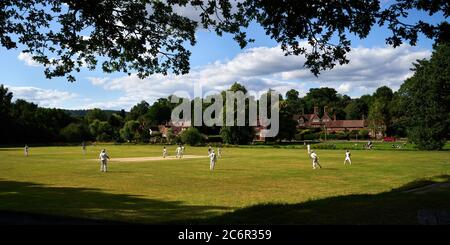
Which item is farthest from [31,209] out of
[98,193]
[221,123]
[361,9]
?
[221,123]

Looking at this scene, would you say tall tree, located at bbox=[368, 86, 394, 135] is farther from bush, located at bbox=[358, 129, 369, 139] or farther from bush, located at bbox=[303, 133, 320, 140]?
bush, located at bbox=[303, 133, 320, 140]

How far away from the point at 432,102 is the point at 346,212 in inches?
2418

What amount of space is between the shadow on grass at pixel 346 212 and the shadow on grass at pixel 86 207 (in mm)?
3393

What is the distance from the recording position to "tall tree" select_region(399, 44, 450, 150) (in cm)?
6531

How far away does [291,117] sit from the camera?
352 ft

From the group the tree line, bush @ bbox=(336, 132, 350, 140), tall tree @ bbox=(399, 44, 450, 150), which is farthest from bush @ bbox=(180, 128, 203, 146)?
bush @ bbox=(336, 132, 350, 140)

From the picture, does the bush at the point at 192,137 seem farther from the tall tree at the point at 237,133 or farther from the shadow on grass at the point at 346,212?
Result: the shadow on grass at the point at 346,212

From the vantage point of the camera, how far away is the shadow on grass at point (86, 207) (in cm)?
1378

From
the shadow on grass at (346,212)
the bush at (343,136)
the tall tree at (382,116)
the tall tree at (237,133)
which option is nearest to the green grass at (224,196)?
the shadow on grass at (346,212)

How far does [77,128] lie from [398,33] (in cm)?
11681

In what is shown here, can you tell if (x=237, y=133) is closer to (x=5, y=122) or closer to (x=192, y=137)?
(x=192, y=137)
